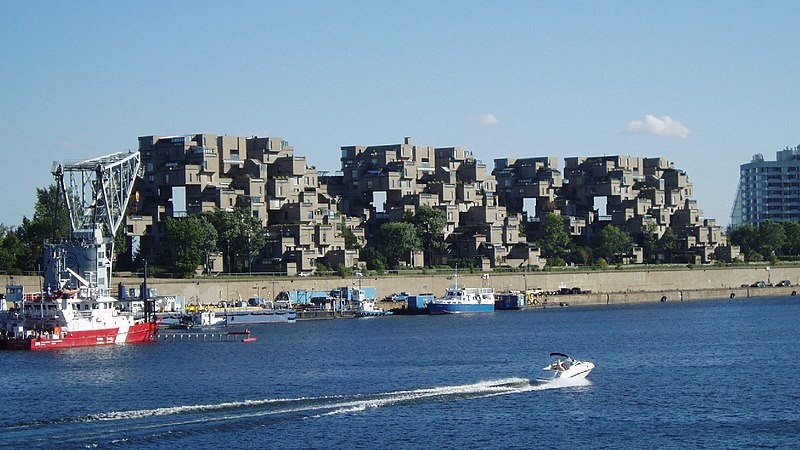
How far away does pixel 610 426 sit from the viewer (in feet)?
186

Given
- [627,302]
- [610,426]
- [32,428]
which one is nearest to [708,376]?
[610,426]

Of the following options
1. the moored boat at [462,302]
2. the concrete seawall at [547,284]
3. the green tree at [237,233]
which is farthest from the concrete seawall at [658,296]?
the green tree at [237,233]

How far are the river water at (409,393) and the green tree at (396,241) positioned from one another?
218ft

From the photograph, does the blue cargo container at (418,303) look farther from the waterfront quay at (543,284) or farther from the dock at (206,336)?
the dock at (206,336)

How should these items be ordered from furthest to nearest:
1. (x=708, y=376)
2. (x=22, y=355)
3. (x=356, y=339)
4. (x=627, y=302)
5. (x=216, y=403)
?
(x=627, y=302) → (x=356, y=339) → (x=22, y=355) → (x=708, y=376) → (x=216, y=403)

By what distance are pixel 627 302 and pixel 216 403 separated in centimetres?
12323

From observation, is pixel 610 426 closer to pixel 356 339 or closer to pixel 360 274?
pixel 356 339

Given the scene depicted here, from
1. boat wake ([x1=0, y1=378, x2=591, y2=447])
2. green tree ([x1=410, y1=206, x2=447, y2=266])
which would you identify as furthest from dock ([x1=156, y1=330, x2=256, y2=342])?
green tree ([x1=410, y1=206, x2=447, y2=266])

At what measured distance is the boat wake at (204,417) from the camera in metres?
52.9

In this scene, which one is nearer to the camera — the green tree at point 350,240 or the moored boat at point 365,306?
the moored boat at point 365,306

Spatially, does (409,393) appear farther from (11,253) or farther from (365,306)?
(11,253)

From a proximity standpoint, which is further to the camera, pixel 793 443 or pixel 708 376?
pixel 708 376

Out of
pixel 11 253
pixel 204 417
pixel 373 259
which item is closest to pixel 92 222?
pixel 11 253

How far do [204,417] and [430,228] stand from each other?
423ft
